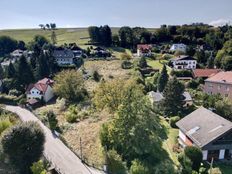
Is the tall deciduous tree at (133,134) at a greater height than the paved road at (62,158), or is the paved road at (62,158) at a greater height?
the tall deciduous tree at (133,134)

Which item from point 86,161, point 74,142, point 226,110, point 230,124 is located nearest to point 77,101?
point 74,142

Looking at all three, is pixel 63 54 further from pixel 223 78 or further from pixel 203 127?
pixel 203 127

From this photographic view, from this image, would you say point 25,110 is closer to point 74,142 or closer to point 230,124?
point 74,142

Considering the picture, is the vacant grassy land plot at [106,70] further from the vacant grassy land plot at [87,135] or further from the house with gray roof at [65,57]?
the vacant grassy land plot at [87,135]

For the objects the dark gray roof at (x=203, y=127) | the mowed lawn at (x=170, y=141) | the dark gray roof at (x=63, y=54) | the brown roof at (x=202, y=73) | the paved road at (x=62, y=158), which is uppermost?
the dark gray roof at (x=63, y=54)

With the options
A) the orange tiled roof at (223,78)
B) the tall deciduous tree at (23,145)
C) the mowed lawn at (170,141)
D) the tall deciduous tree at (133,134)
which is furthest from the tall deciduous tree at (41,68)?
the tall deciduous tree at (133,134)

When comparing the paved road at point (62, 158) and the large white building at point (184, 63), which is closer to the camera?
the paved road at point (62, 158)

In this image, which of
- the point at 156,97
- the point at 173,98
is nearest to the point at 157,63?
the point at 156,97

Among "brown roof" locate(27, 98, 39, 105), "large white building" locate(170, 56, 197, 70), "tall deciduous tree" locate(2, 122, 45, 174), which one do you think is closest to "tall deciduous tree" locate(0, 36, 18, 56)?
"brown roof" locate(27, 98, 39, 105)
